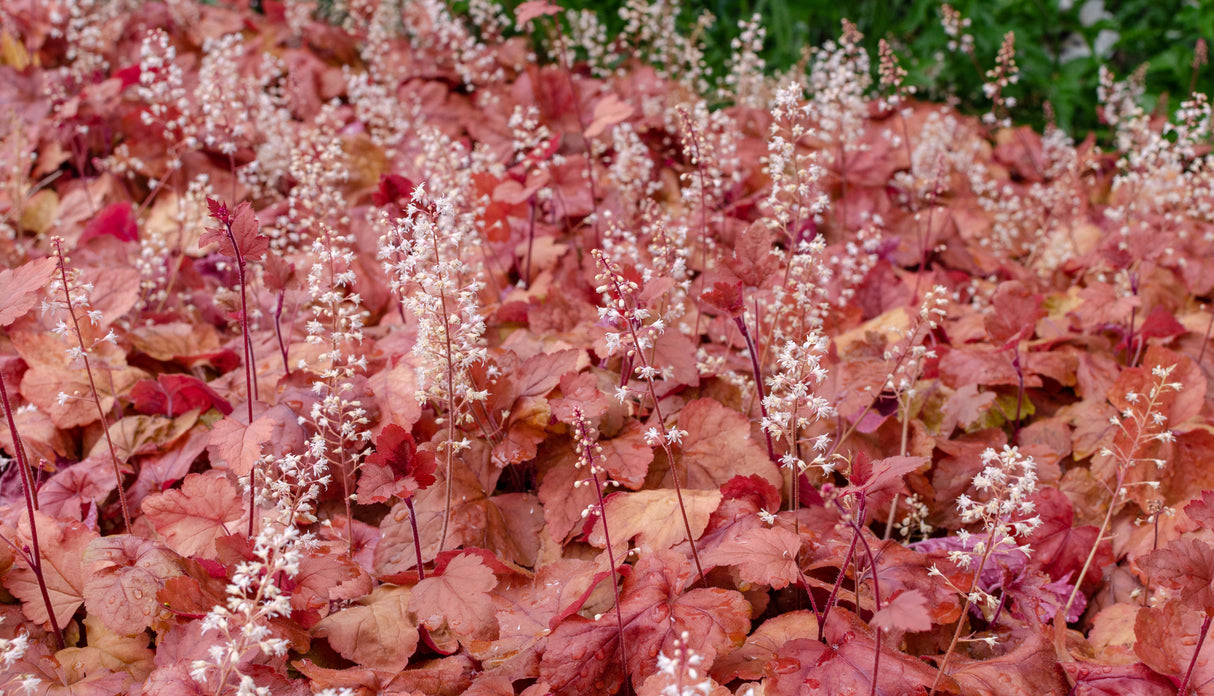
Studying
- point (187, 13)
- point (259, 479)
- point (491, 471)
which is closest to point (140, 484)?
point (259, 479)

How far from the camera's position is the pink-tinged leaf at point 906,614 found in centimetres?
139

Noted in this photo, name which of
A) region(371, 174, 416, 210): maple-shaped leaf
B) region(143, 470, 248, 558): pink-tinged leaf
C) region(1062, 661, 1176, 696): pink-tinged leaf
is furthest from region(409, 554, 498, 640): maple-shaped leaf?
region(371, 174, 416, 210): maple-shaped leaf

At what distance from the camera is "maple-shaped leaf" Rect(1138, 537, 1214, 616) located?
1801mm

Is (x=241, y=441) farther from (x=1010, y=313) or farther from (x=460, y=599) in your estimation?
(x=1010, y=313)

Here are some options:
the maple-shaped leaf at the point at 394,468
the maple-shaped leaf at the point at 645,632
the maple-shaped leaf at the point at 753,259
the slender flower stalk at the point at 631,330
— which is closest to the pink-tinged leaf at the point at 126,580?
the maple-shaped leaf at the point at 394,468

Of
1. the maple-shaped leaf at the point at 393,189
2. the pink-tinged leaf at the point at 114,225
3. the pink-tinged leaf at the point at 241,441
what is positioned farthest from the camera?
the pink-tinged leaf at the point at 114,225

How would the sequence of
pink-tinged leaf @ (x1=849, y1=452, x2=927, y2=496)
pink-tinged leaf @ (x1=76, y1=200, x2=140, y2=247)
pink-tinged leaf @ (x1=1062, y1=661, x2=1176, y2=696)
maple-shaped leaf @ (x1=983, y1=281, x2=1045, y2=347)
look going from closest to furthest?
pink-tinged leaf @ (x1=849, y1=452, x2=927, y2=496), pink-tinged leaf @ (x1=1062, y1=661, x2=1176, y2=696), maple-shaped leaf @ (x1=983, y1=281, x2=1045, y2=347), pink-tinged leaf @ (x1=76, y1=200, x2=140, y2=247)

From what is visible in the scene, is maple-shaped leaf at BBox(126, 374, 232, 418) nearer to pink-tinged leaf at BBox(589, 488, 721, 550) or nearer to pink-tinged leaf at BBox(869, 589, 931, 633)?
pink-tinged leaf at BBox(589, 488, 721, 550)

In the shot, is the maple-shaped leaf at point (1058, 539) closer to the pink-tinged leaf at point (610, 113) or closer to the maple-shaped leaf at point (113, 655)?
the pink-tinged leaf at point (610, 113)

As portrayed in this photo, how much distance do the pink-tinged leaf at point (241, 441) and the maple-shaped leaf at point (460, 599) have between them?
47cm

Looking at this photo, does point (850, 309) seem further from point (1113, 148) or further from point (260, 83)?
point (1113, 148)

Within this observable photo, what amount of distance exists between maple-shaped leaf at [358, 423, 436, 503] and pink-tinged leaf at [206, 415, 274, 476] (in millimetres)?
248

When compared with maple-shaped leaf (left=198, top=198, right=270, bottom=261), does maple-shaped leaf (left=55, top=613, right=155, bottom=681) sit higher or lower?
lower

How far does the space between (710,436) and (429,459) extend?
2.92 feet
